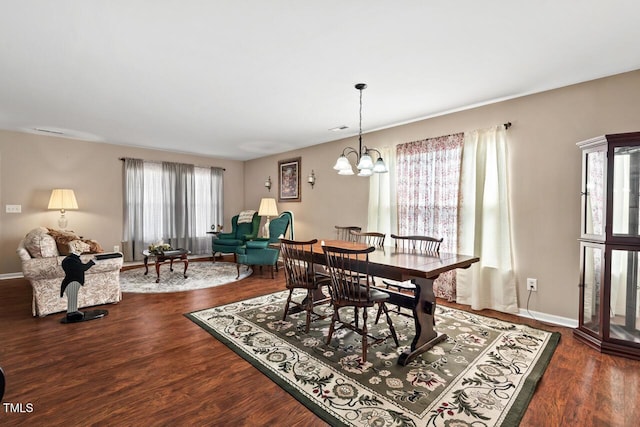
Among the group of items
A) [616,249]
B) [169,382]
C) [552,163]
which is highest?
[552,163]

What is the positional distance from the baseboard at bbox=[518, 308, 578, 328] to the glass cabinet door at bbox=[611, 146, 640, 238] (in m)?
1.08

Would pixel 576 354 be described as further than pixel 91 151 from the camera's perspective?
No

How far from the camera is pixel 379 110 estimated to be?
3.88 m

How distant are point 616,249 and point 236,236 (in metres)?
6.18

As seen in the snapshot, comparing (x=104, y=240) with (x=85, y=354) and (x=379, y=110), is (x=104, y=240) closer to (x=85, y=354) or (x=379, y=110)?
(x=85, y=354)

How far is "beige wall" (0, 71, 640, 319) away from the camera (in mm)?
3014

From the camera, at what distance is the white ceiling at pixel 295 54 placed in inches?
76.1

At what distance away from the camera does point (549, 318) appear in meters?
3.19

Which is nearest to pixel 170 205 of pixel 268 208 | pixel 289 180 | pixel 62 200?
pixel 62 200

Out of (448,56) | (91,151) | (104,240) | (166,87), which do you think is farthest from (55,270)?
(448,56)

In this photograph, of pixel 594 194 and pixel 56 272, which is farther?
pixel 56 272

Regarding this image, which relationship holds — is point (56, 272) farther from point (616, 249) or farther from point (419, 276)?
point (616, 249)

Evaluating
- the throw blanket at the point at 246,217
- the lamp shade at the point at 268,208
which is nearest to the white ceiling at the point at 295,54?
the lamp shade at the point at 268,208

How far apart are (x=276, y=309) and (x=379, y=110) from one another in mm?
2871
